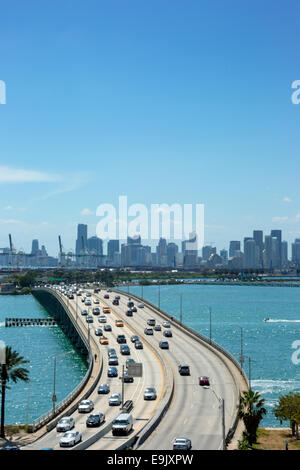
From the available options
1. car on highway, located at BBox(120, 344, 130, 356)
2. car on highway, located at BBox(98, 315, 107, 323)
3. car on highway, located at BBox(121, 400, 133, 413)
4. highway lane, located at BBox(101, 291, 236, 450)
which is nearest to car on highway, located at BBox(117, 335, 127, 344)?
highway lane, located at BBox(101, 291, 236, 450)

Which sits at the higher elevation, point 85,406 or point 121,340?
point 121,340

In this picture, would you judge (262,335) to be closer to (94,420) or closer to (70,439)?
(94,420)

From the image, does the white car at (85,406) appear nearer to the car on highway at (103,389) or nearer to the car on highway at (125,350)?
the car on highway at (103,389)

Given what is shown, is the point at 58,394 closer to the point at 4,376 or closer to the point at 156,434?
the point at 4,376

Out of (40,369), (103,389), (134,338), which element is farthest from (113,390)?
(40,369)

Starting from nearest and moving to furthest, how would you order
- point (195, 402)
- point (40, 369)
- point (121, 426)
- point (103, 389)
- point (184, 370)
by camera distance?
point (121, 426) < point (195, 402) < point (103, 389) < point (184, 370) < point (40, 369)

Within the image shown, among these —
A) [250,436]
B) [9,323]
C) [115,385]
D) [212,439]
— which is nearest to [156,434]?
[212,439]

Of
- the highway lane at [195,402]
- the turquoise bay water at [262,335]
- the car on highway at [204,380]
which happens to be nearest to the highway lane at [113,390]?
the highway lane at [195,402]
